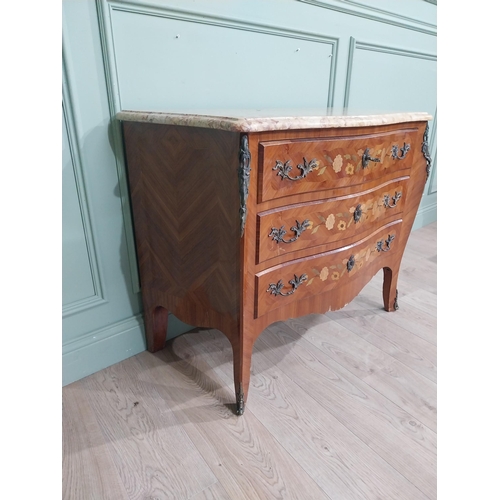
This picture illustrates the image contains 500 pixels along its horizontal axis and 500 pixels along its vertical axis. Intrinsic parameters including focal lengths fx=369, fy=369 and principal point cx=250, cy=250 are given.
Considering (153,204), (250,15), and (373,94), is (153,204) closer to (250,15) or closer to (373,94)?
(250,15)

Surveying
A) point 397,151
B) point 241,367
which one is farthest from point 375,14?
point 241,367

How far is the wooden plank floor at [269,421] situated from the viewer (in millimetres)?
946

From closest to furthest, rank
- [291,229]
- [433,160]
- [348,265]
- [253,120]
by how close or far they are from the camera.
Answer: [253,120] → [291,229] → [348,265] → [433,160]

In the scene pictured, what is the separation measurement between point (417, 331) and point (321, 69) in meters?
1.25

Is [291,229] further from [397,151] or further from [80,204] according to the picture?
[80,204]

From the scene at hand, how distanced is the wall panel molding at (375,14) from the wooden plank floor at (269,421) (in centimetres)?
140

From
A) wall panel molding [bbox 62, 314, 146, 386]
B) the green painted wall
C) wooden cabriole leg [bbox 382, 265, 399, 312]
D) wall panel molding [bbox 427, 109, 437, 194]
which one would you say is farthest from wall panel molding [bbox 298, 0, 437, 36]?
wall panel molding [bbox 62, 314, 146, 386]

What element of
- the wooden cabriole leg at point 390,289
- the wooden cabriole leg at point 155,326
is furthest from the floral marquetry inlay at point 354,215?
the wooden cabriole leg at point 155,326

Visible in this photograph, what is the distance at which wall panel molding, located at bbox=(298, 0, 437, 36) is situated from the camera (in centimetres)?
160

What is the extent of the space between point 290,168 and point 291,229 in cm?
17

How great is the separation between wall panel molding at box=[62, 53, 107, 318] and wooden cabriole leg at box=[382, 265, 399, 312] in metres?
1.17

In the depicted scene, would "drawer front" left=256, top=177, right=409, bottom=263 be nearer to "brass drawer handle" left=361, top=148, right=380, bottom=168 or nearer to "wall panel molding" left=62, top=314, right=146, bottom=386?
"brass drawer handle" left=361, top=148, right=380, bottom=168

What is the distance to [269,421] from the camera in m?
1.13

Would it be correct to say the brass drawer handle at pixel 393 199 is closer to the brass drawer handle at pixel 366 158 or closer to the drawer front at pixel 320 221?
the drawer front at pixel 320 221
